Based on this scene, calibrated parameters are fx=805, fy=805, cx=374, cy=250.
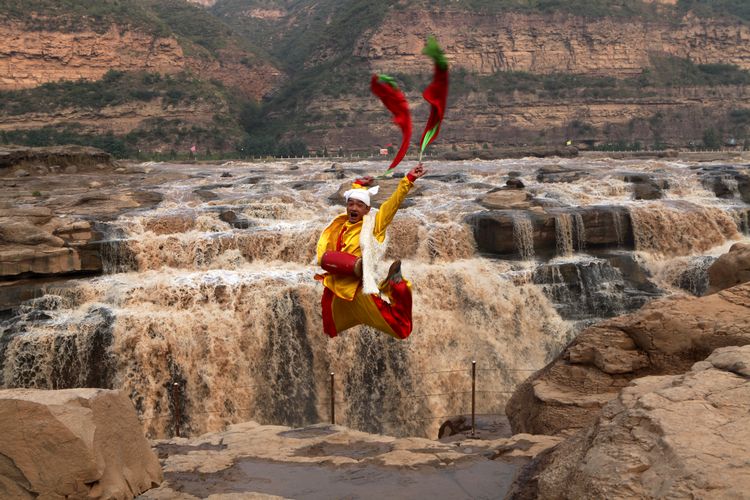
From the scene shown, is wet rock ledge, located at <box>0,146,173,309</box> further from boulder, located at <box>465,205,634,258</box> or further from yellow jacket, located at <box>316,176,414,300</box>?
yellow jacket, located at <box>316,176,414,300</box>

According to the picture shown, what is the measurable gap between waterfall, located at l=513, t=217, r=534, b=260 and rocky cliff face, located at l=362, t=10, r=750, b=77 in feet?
192

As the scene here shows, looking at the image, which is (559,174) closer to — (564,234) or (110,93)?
(564,234)

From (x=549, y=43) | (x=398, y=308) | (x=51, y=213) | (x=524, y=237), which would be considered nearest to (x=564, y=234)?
(x=524, y=237)

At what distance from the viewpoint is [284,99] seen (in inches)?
3068

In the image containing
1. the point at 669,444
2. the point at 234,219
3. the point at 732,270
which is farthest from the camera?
the point at 234,219

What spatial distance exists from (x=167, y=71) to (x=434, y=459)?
2773 inches

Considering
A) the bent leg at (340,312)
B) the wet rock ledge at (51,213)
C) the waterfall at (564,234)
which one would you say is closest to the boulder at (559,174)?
the waterfall at (564,234)

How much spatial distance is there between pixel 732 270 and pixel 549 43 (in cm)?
7299

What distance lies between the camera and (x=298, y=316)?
15438 mm

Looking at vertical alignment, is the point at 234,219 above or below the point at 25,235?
above

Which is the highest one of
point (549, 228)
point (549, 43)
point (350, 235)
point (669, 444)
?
point (549, 43)

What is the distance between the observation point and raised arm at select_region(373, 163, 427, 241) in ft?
18.0

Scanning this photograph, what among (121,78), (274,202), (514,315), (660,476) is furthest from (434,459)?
(121,78)

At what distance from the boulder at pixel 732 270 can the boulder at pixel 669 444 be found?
457 cm
